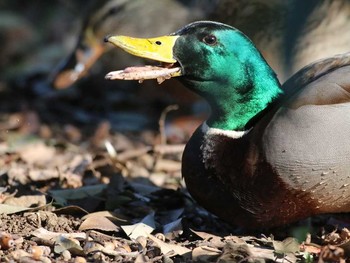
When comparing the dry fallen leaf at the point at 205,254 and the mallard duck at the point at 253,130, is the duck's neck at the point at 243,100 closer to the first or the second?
the mallard duck at the point at 253,130

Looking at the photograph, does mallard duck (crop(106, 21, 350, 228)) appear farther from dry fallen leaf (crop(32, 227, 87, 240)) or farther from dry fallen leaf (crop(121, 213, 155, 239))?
dry fallen leaf (crop(32, 227, 87, 240))

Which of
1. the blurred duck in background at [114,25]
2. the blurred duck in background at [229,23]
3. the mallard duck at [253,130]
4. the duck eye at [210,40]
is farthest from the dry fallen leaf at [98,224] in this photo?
the blurred duck in background at [114,25]

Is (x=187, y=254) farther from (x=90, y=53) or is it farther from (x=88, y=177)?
(x=90, y=53)

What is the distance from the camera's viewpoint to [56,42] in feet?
34.6

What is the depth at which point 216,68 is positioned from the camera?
4.25 metres

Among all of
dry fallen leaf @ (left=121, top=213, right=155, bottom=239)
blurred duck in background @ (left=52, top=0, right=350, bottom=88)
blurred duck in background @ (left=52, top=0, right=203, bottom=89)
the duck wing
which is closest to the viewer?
the duck wing

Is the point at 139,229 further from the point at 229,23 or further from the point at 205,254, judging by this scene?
the point at 229,23

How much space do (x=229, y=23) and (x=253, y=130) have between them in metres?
2.76

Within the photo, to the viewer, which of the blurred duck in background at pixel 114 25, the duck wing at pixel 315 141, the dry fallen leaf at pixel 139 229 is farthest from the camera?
the blurred duck in background at pixel 114 25

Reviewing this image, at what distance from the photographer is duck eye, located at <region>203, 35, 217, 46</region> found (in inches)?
167

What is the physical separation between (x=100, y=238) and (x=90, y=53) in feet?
15.0

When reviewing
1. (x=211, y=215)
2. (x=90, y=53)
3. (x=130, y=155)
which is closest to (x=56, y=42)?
(x=90, y=53)

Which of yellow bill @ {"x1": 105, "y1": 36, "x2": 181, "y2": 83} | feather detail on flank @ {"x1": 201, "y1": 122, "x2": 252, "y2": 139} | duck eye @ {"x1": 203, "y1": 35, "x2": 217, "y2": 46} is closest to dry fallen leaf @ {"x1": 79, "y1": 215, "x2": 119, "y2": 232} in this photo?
feather detail on flank @ {"x1": 201, "y1": 122, "x2": 252, "y2": 139}

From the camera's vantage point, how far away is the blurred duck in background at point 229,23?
6.10 metres
